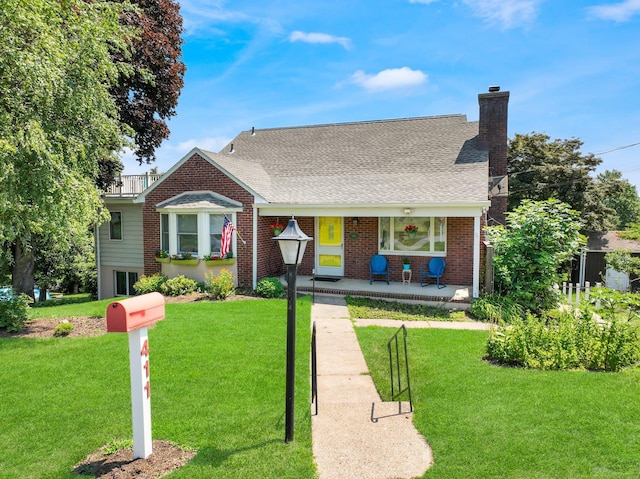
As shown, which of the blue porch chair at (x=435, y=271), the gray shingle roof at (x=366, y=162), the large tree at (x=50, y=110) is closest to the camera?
the large tree at (x=50, y=110)

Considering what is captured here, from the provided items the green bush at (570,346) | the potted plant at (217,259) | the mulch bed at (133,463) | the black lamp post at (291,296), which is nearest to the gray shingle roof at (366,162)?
the potted plant at (217,259)

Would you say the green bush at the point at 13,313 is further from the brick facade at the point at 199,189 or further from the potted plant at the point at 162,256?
the brick facade at the point at 199,189

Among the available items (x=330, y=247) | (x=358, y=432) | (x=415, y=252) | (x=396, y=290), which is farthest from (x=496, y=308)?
(x=358, y=432)

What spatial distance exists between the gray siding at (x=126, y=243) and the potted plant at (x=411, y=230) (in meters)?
10.2

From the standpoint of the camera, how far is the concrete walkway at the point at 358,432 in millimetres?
3652

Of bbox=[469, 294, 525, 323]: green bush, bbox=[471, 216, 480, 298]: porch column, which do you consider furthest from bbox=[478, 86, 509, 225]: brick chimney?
bbox=[469, 294, 525, 323]: green bush

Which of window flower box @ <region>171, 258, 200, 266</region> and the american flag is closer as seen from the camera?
Result: the american flag

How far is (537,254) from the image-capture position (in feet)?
32.0

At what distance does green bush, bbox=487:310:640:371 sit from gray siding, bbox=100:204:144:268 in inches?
537

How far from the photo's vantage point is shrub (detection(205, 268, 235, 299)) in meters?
11.4

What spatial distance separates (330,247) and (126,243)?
8455mm

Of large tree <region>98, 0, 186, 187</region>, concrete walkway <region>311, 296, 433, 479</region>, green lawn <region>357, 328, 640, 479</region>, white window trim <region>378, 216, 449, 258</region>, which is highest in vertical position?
large tree <region>98, 0, 186, 187</region>

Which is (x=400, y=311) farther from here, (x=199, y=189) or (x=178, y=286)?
(x=199, y=189)

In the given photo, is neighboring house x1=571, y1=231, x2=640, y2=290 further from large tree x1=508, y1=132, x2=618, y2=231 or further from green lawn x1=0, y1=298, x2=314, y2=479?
green lawn x1=0, y1=298, x2=314, y2=479
